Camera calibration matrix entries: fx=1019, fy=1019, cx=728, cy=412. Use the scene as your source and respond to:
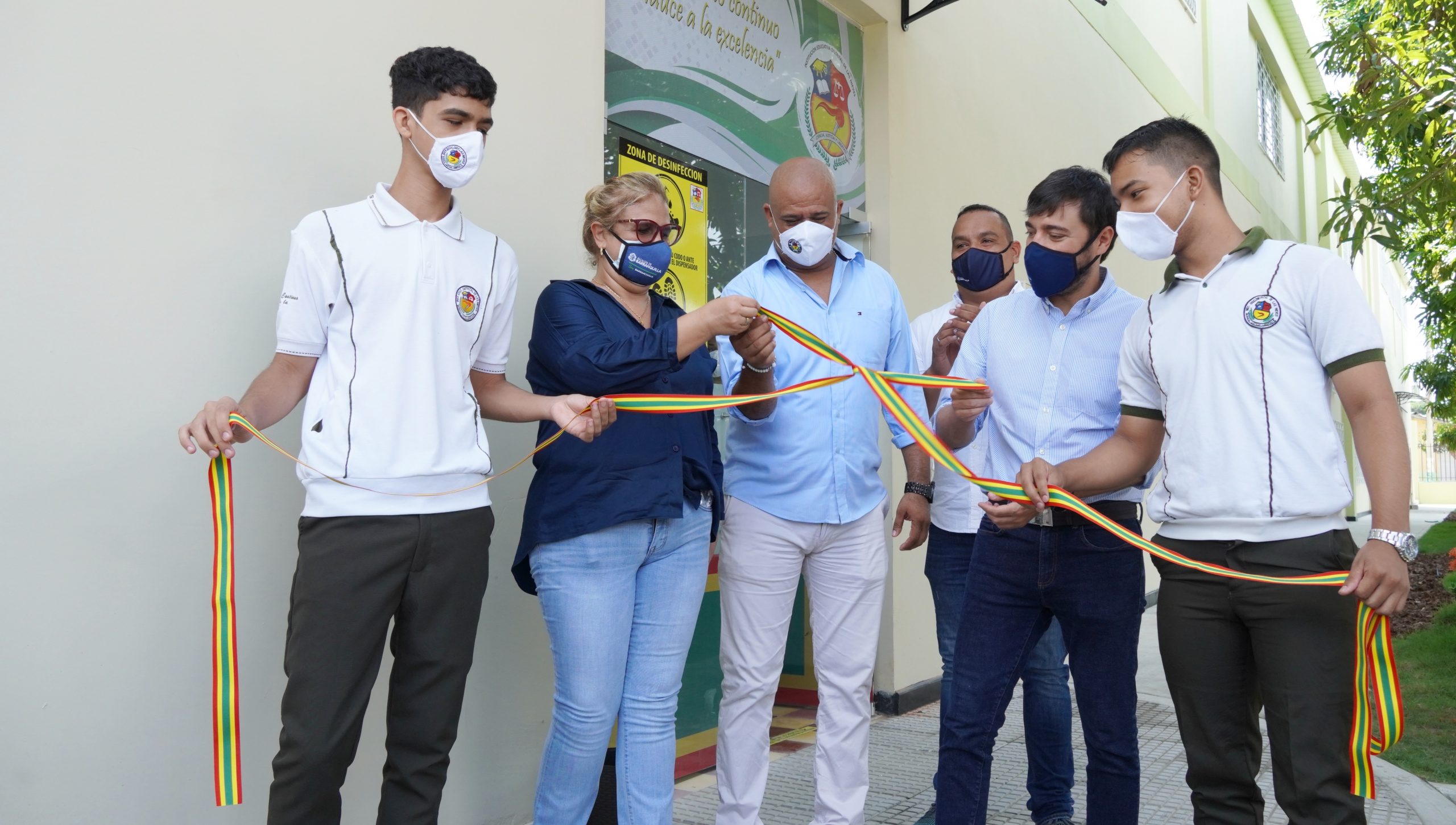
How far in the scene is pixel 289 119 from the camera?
2.68 meters

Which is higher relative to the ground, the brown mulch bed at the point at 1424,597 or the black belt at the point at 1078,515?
the black belt at the point at 1078,515

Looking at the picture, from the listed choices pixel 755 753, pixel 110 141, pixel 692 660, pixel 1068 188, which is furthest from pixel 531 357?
pixel 692 660

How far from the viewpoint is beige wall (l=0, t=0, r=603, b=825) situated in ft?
7.07

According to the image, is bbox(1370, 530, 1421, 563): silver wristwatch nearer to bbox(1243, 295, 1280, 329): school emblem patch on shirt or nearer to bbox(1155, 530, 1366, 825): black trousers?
bbox(1155, 530, 1366, 825): black trousers

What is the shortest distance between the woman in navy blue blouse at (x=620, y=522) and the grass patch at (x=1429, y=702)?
12.2ft

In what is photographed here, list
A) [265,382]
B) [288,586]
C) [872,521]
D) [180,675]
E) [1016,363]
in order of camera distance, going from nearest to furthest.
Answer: [265,382] → [180,675] → [288,586] → [1016,363] → [872,521]

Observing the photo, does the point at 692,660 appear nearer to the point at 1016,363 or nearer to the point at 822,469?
the point at 822,469

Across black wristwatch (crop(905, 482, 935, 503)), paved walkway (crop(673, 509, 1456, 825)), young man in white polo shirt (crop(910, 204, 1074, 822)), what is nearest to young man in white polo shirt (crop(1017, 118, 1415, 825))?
young man in white polo shirt (crop(910, 204, 1074, 822))

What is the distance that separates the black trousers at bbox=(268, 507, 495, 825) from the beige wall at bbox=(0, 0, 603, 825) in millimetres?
363

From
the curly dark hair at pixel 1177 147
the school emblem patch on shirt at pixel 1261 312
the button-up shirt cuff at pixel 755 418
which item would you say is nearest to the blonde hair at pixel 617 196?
the button-up shirt cuff at pixel 755 418

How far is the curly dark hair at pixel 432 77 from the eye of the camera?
2342 millimetres

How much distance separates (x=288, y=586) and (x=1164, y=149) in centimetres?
245

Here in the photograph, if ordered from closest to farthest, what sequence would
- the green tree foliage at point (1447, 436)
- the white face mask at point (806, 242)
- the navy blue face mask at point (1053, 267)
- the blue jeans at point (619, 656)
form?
the blue jeans at point (619, 656) < the navy blue face mask at point (1053, 267) < the white face mask at point (806, 242) < the green tree foliage at point (1447, 436)

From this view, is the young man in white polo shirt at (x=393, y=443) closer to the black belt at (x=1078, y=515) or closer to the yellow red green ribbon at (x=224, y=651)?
the yellow red green ribbon at (x=224, y=651)
